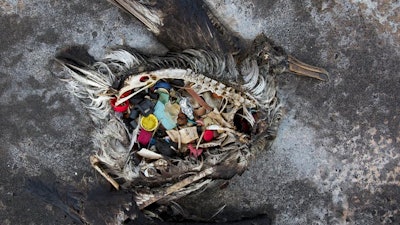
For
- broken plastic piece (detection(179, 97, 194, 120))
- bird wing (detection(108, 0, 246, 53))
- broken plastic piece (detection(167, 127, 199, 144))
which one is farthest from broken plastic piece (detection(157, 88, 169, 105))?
bird wing (detection(108, 0, 246, 53))

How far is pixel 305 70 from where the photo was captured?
463 cm

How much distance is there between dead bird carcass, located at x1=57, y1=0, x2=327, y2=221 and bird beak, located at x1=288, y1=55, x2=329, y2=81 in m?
0.05

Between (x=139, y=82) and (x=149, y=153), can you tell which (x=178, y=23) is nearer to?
(x=139, y=82)

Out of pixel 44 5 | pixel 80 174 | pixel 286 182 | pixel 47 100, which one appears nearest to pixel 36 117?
pixel 47 100

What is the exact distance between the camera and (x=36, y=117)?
4.84 meters

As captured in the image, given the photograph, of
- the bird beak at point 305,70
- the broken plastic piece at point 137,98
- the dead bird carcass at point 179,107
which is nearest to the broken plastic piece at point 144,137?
the dead bird carcass at point 179,107

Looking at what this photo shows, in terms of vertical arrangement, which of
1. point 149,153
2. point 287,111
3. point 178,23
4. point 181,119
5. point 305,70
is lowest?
point 149,153

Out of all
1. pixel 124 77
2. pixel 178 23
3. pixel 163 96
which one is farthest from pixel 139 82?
pixel 178 23

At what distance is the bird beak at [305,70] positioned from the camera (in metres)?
4.59

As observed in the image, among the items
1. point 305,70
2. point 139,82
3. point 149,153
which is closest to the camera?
point 139,82

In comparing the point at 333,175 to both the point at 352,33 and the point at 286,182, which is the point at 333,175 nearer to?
the point at 286,182

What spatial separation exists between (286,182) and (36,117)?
2230 mm

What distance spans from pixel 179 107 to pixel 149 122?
26cm

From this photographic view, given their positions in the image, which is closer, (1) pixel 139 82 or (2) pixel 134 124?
(1) pixel 139 82
